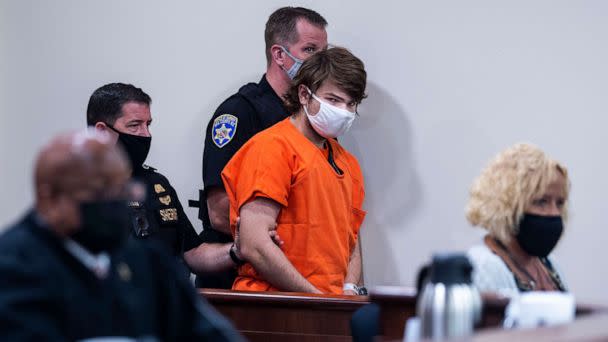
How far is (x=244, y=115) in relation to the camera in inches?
165

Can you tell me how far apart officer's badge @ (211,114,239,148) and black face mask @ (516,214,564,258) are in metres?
1.66

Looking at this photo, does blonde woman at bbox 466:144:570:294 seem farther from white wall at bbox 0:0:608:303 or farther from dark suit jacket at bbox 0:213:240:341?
white wall at bbox 0:0:608:303

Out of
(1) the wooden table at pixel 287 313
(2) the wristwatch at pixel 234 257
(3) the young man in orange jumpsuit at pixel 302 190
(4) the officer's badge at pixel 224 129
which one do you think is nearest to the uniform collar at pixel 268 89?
(4) the officer's badge at pixel 224 129

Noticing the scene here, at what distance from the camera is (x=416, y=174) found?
15.4 ft

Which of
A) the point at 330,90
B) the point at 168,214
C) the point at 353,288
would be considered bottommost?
the point at 353,288

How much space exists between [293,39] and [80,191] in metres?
2.59

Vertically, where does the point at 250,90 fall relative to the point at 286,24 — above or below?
below

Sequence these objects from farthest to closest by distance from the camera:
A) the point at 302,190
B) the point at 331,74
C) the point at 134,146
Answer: the point at 134,146, the point at 331,74, the point at 302,190

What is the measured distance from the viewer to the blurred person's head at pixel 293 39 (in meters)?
4.29

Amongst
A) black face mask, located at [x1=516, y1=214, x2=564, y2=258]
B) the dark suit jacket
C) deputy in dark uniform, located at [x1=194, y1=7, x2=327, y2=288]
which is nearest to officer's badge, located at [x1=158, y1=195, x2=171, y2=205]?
deputy in dark uniform, located at [x1=194, y1=7, x2=327, y2=288]

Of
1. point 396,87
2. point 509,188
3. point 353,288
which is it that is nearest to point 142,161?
point 353,288

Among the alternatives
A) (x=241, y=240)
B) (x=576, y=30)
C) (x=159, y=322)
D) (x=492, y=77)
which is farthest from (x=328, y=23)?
(x=159, y=322)

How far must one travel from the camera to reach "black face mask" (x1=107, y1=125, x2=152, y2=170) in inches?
160

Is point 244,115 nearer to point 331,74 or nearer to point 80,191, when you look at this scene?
point 331,74
